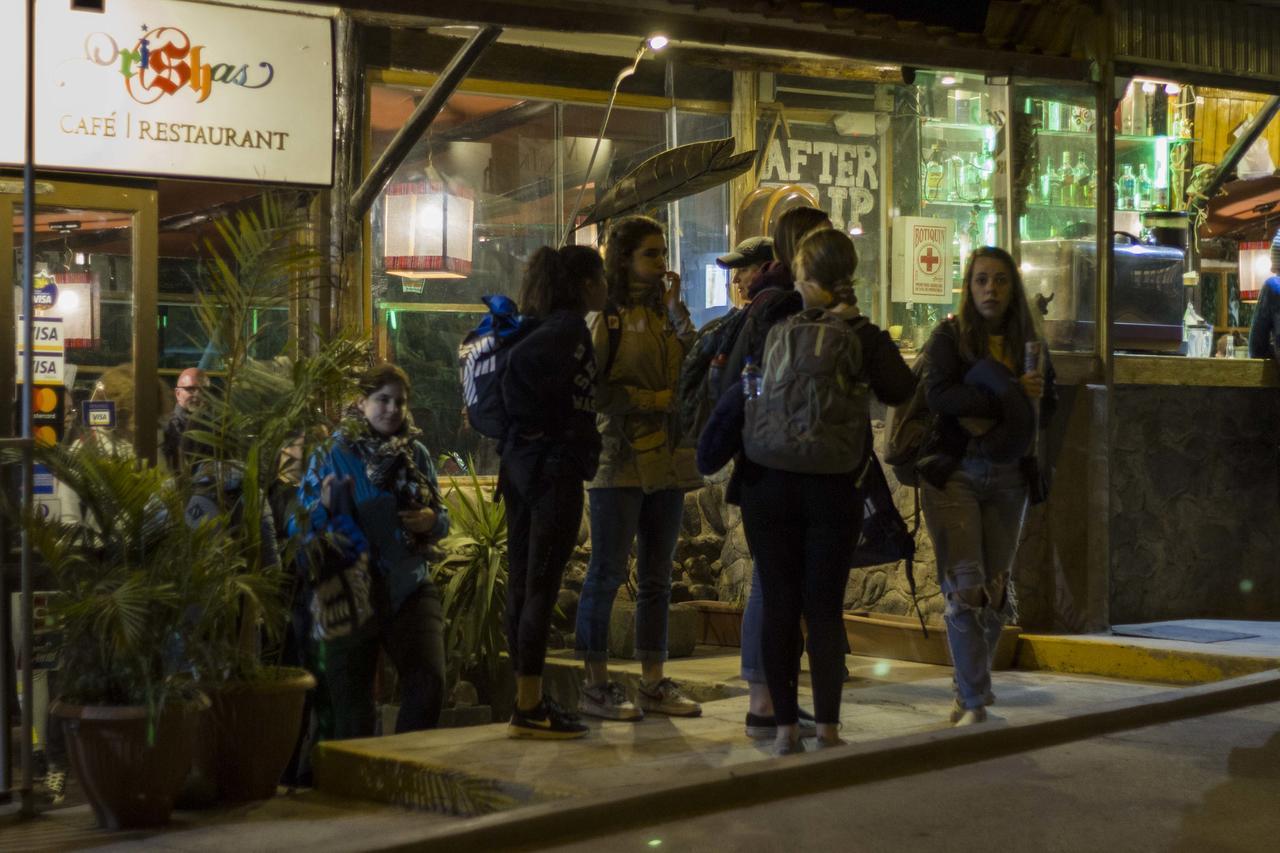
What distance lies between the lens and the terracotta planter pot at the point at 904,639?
29.4ft

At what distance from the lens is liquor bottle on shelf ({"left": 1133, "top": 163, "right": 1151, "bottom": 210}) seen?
10.7m

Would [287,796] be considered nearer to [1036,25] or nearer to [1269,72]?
[1036,25]

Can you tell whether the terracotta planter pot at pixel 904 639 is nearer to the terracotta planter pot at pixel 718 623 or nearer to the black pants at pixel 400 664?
the terracotta planter pot at pixel 718 623

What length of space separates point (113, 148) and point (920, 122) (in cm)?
562

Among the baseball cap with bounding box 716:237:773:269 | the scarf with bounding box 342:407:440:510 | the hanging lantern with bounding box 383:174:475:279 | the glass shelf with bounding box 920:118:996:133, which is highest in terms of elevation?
the glass shelf with bounding box 920:118:996:133

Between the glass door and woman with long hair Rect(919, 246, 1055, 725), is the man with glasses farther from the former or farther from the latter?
→ woman with long hair Rect(919, 246, 1055, 725)

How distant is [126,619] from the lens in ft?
18.2

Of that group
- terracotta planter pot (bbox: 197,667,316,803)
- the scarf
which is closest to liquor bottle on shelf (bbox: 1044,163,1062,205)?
the scarf

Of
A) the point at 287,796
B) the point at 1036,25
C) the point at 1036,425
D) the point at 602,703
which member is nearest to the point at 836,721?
the point at 602,703

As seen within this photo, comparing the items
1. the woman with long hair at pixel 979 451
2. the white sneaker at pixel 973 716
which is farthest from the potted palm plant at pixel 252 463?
the white sneaker at pixel 973 716

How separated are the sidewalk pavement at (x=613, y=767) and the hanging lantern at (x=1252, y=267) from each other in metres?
6.44

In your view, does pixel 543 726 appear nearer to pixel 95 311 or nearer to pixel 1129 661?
pixel 95 311

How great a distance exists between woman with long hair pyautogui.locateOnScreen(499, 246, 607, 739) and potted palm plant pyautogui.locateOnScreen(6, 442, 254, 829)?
3.33 ft

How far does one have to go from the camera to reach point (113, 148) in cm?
745
